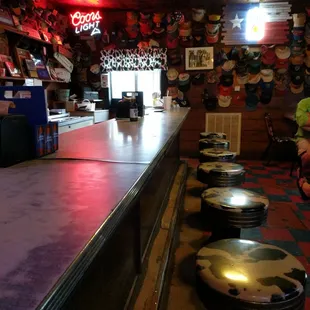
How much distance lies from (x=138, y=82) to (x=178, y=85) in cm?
86

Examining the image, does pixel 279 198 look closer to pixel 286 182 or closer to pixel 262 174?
pixel 286 182

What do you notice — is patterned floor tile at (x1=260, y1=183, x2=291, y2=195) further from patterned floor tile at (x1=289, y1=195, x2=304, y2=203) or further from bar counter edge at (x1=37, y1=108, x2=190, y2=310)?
bar counter edge at (x1=37, y1=108, x2=190, y2=310)

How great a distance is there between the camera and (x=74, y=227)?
58 cm

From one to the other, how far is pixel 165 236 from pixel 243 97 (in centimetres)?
495

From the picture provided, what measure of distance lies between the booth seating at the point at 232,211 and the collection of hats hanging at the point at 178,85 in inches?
180

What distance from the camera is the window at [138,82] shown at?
6371 mm

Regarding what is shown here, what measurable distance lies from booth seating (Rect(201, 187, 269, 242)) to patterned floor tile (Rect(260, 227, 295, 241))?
1.27m

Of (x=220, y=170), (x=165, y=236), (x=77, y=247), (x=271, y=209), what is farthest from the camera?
(x=271, y=209)

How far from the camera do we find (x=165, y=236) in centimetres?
179

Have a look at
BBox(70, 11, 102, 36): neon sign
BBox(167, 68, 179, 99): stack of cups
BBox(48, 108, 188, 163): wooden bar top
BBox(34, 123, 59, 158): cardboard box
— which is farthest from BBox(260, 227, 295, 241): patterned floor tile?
BBox(70, 11, 102, 36): neon sign

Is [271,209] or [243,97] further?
[243,97]

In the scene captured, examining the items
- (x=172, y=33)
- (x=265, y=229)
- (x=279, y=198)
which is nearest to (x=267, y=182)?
(x=279, y=198)

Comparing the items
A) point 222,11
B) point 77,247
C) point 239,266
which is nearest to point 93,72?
point 222,11

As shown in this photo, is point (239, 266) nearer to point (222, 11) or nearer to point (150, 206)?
point (150, 206)
